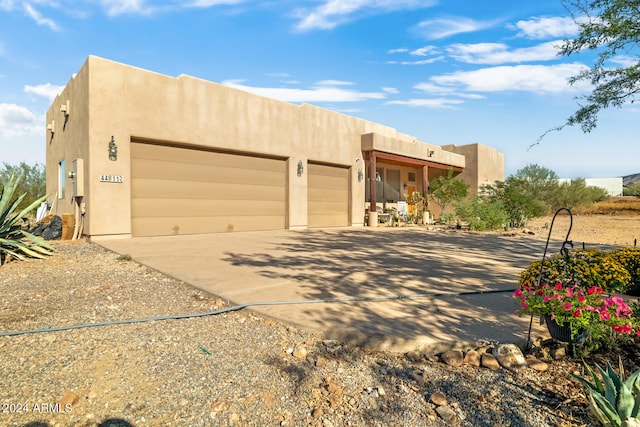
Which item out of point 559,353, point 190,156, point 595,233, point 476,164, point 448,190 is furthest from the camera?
point 476,164

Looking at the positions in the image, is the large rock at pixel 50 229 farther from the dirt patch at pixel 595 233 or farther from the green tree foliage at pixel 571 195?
the green tree foliage at pixel 571 195

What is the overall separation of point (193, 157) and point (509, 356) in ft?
32.5

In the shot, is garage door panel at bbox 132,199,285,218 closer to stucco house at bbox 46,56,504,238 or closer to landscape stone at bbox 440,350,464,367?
stucco house at bbox 46,56,504,238

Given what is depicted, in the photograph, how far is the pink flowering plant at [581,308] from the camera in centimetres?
256

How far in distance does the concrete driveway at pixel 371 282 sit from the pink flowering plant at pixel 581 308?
38 centimetres

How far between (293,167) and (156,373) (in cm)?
1120

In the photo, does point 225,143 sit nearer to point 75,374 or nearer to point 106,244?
point 106,244

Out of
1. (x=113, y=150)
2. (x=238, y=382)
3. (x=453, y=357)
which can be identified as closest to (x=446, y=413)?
(x=453, y=357)

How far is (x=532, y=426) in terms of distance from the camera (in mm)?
1979

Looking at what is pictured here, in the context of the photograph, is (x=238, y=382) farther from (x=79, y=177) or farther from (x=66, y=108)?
(x=66, y=108)

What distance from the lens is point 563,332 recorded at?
274 centimetres

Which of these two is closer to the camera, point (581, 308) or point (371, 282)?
point (581, 308)

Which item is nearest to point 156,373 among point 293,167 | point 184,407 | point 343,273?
point 184,407

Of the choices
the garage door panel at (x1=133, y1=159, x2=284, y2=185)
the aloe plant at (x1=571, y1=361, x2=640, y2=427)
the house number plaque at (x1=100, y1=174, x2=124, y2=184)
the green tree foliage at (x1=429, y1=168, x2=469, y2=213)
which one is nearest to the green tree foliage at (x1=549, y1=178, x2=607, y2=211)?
the green tree foliage at (x1=429, y1=168, x2=469, y2=213)
